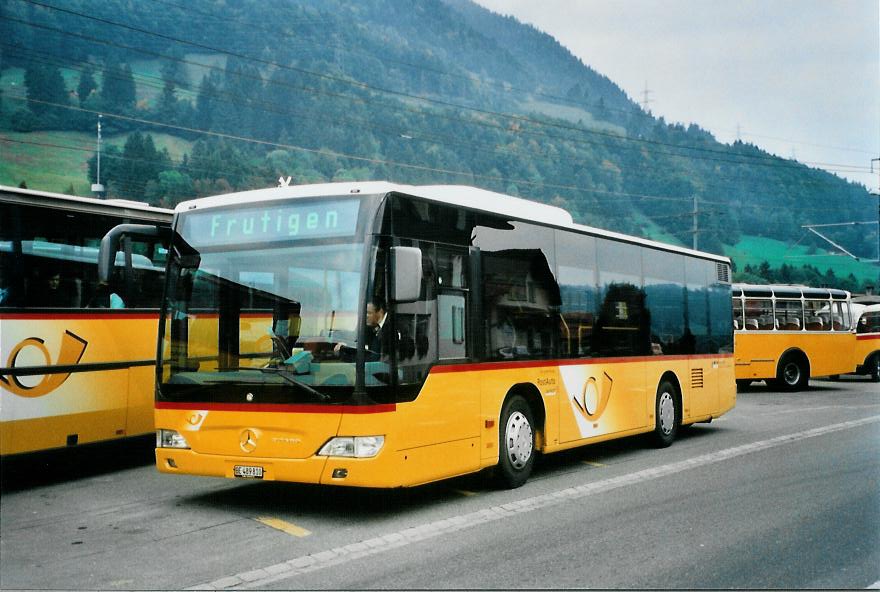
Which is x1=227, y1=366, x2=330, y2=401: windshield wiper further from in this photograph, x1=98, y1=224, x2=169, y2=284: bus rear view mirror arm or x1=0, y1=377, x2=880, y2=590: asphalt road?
x1=98, y1=224, x2=169, y2=284: bus rear view mirror arm

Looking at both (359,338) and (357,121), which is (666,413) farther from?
(357,121)

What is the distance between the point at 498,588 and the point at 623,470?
541 centimetres

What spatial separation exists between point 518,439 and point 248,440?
3.02m

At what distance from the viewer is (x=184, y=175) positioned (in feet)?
248

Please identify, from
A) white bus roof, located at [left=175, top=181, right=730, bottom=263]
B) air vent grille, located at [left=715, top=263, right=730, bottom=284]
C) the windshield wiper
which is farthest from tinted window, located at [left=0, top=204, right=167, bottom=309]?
air vent grille, located at [left=715, top=263, right=730, bottom=284]

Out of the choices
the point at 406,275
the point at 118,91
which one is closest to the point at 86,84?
the point at 118,91

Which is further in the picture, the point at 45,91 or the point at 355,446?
the point at 45,91

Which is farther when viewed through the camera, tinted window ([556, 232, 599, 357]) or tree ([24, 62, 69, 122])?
tree ([24, 62, 69, 122])

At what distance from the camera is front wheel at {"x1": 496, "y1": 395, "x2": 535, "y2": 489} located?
949cm

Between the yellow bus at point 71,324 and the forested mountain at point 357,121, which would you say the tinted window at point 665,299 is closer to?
the yellow bus at point 71,324

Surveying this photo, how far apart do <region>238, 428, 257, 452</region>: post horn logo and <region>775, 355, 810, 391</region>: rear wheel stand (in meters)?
20.3

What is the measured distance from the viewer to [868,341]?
30.5 metres

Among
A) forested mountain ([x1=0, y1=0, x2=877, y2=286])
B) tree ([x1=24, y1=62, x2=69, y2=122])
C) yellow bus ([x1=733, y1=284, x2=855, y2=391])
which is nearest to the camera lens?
yellow bus ([x1=733, y1=284, x2=855, y2=391])

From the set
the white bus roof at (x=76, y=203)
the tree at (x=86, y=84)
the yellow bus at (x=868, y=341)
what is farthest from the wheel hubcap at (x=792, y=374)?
the tree at (x=86, y=84)
